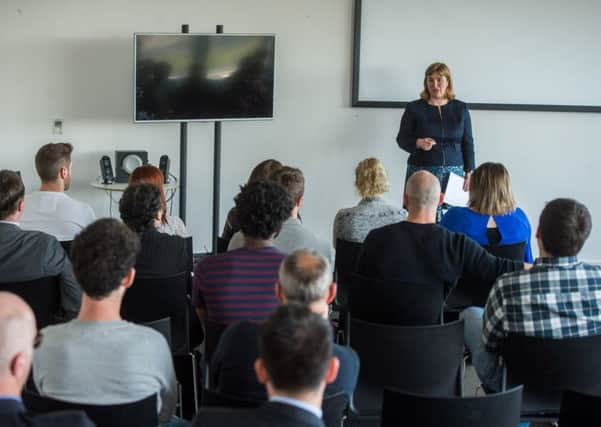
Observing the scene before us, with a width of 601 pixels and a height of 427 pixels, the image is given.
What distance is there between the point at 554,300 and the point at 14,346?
1916 mm

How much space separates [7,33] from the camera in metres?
6.18

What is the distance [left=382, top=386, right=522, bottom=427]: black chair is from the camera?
7.71 ft

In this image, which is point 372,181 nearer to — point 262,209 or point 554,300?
point 262,209

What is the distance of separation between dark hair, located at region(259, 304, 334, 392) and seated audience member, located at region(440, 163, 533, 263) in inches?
96.1

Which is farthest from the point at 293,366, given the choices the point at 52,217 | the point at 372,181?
the point at 372,181

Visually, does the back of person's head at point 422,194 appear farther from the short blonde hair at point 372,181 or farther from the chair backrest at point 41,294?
the chair backrest at point 41,294

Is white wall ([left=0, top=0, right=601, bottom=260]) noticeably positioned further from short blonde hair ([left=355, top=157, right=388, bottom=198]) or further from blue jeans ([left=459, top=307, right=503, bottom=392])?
blue jeans ([left=459, top=307, right=503, bottom=392])

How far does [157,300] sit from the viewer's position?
136 inches

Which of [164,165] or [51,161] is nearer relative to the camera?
[51,161]

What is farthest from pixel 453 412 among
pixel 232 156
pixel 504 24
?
pixel 504 24

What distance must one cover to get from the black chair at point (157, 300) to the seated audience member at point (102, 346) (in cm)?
87

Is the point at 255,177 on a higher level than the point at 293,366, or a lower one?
higher

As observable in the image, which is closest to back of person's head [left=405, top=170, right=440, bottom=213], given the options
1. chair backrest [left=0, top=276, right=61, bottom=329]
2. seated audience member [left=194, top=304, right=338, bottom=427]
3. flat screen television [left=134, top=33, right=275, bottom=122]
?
chair backrest [left=0, top=276, right=61, bottom=329]

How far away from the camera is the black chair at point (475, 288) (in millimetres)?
4051
